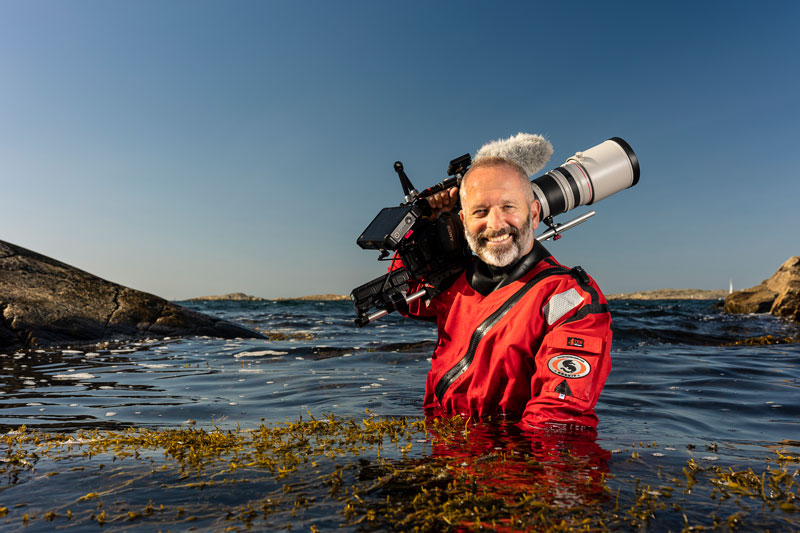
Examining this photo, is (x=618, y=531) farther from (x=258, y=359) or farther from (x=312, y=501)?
(x=258, y=359)

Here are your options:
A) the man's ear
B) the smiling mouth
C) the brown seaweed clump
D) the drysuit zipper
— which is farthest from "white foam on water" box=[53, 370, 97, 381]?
the man's ear

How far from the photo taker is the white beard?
4234 millimetres

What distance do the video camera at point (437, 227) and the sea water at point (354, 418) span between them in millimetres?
1329

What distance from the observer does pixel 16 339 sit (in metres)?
11.9

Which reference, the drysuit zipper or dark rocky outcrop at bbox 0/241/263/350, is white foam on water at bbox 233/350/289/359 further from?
the drysuit zipper

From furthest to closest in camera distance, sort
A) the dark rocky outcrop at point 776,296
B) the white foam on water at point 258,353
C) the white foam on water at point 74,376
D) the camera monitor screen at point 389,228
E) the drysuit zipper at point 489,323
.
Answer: the dark rocky outcrop at point 776,296
the white foam on water at point 258,353
the white foam on water at point 74,376
the camera monitor screen at point 389,228
the drysuit zipper at point 489,323

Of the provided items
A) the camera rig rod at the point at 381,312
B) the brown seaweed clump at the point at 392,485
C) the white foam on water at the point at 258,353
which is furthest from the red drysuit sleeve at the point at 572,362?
the white foam on water at the point at 258,353

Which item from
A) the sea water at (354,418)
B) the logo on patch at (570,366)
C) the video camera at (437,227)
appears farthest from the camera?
the video camera at (437,227)

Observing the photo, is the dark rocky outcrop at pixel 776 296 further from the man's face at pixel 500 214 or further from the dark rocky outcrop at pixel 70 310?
the man's face at pixel 500 214

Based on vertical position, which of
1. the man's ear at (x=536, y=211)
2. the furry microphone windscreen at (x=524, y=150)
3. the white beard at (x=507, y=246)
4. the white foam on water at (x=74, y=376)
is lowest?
the white foam on water at (x=74, y=376)

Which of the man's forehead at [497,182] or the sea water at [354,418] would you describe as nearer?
the sea water at [354,418]

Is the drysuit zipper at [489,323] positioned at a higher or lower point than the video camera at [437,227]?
lower

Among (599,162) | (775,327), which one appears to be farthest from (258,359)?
(775,327)

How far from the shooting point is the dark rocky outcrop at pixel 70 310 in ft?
40.2
